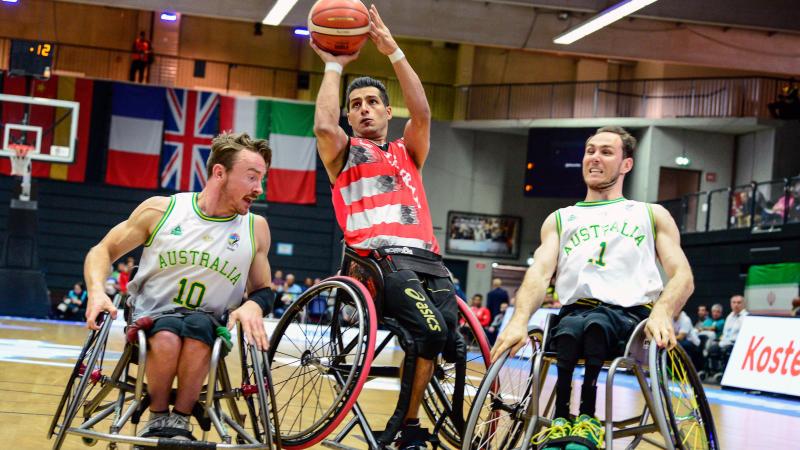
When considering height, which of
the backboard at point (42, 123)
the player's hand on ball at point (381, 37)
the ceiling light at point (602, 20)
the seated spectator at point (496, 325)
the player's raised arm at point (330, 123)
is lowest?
the seated spectator at point (496, 325)

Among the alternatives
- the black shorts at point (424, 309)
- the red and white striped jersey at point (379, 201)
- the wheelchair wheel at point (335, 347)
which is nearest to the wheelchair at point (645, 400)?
the black shorts at point (424, 309)

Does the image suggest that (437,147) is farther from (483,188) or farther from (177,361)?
(177,361)

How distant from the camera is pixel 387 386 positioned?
7.37 m

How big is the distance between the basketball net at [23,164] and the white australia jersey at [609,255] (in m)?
12.3

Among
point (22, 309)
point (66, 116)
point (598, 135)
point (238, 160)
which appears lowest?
point (22, 309)

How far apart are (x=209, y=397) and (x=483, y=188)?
18.9 m

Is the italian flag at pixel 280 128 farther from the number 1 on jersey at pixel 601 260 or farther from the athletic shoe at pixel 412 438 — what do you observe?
the athletic shoe at pixel 412 438

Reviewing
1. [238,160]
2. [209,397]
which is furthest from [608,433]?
[238,160]

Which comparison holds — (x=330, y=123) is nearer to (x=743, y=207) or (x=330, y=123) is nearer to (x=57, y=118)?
(x=743, y=207)

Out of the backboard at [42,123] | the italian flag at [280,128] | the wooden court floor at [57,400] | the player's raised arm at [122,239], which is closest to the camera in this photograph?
the player's raised arm at [122,239]

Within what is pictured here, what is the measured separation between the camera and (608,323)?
324 centimetres

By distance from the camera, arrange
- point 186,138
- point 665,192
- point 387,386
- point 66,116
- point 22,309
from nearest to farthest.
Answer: point 387,386 < point 22,309 < point 66,116 < point 186,138 < point 665,192

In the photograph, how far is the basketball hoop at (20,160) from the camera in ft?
47.6

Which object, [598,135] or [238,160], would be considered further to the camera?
[598,135]
